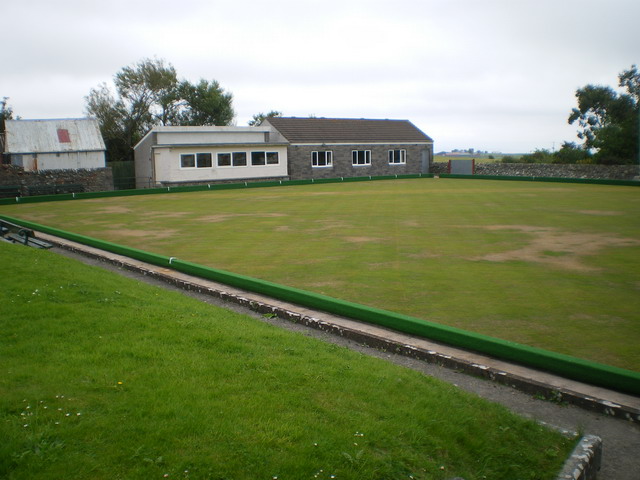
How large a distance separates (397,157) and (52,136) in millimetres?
22886

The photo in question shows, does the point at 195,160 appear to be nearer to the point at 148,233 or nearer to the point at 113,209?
the point at 113,209

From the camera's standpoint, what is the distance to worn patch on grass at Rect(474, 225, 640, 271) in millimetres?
9312

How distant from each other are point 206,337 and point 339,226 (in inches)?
375

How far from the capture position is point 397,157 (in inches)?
1606

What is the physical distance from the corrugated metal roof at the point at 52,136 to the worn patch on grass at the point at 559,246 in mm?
24949

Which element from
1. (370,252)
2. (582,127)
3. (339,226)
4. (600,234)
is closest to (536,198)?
(600,234)

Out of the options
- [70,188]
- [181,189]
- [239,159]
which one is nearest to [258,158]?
[239,159]

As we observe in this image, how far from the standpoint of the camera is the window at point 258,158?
33750 millimetres

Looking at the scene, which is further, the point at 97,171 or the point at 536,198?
the point at 97,171

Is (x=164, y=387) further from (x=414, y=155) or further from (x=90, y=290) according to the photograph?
(x=414, y=155)

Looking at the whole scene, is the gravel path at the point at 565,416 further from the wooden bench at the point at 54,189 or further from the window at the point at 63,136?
the window at the point at 63,136

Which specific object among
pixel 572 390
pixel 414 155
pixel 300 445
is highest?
pixel 414 155

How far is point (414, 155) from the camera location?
41.5 metres

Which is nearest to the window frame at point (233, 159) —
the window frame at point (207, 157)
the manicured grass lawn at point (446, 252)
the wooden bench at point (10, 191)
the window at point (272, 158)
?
the window frame at point (207, 157)
